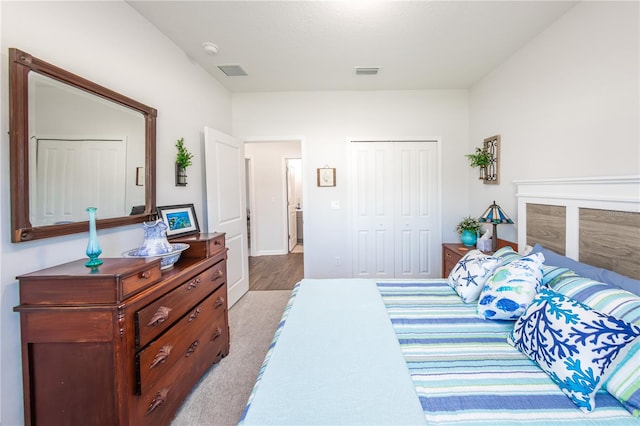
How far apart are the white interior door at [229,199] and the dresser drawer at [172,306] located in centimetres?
101

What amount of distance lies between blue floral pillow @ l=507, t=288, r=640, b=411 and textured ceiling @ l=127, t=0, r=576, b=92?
2.10 metres

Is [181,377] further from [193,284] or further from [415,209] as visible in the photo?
[415,209]

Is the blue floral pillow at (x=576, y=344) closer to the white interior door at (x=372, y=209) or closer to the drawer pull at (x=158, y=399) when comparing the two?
the drawer pull at (x=158, y=399)

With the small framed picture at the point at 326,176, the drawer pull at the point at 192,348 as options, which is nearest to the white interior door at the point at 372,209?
the small framed picture at the point at 326,176

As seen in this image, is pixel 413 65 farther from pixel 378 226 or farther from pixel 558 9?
pixel 378 226

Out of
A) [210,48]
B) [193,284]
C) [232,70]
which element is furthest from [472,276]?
[232,70]

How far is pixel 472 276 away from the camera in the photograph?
5.73 ft

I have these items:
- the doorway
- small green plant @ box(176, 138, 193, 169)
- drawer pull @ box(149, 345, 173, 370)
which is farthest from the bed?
the doorway

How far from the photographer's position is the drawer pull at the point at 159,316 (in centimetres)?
133

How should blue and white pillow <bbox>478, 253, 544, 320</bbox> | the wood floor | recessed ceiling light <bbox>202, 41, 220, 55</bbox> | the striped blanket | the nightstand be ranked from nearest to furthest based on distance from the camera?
the striped blanket, blue and white pillow <bbox>478, 253, 544, 320</bbox>, recessed ceiling light <bbox>202, 41, 220, 55</bbox>, the nightstand, the wood floor

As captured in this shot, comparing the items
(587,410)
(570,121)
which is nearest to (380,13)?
(570,121)

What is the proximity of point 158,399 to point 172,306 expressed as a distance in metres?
0.46

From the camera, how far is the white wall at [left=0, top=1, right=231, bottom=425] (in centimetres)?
120

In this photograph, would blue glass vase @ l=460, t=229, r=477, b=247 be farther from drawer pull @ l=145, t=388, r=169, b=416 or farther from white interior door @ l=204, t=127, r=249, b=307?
drawer pull @ l=145, t=388, r=169, b=416
